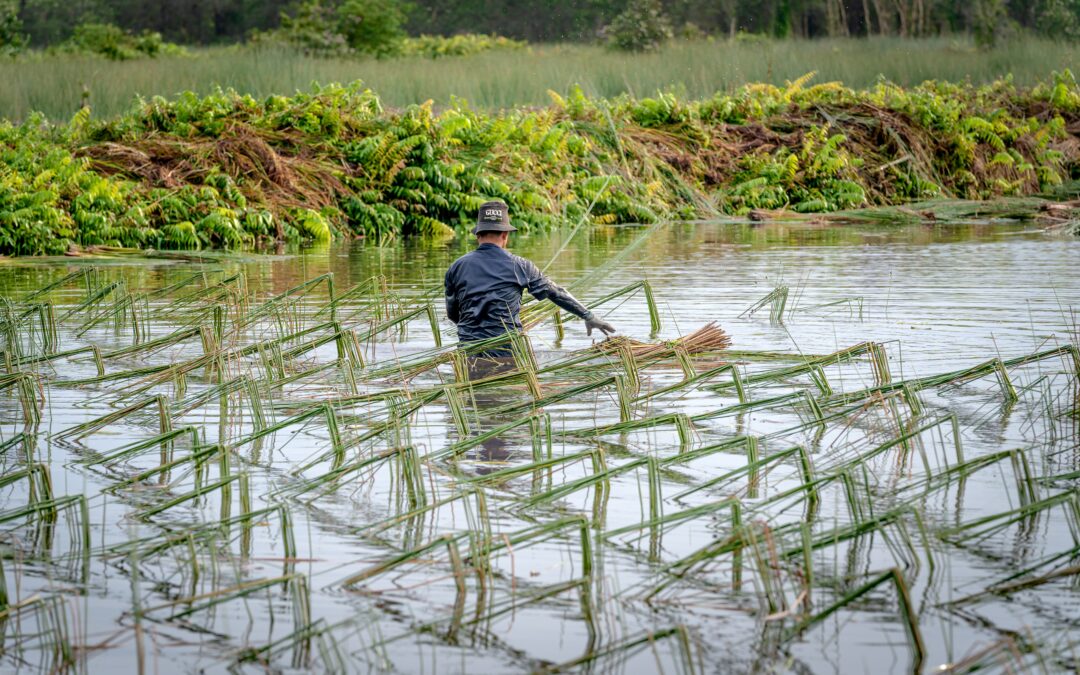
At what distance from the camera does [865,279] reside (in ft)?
42.2

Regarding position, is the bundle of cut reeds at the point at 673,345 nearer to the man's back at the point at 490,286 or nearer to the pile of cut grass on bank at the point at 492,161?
the man's back at the point at 490,286

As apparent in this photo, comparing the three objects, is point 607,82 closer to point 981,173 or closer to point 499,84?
point 499,84

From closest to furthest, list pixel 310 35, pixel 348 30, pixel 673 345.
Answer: pixel 673 345 < pixel 310 35 < pixel 348 30

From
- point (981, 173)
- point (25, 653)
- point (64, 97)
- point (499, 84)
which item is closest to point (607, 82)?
point (499, 84)

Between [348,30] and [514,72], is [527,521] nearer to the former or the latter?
[514,72]

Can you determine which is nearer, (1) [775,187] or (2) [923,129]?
(1) [775,187]

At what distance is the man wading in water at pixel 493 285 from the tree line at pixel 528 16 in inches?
1448

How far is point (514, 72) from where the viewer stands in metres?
24.9

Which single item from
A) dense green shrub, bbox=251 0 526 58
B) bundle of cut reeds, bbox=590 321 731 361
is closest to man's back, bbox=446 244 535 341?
bundle of cut reeds, bbox=590 321 731 361

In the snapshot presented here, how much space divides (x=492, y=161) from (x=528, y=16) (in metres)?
32.8

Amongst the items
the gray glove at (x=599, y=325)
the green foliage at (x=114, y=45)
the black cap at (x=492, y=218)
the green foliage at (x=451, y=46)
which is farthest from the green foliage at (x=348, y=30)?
the gray glove at (x=599, y=325)

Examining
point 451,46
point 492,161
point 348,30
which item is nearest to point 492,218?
point 492,161

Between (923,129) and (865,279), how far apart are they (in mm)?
11294

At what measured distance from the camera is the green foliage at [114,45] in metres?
30.7
